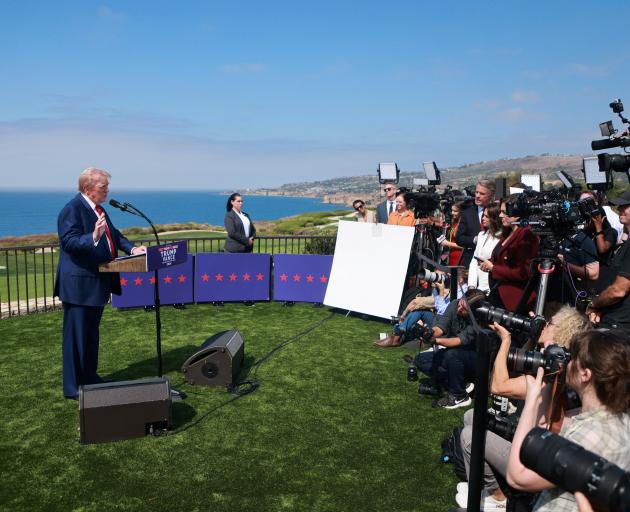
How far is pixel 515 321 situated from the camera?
3297mm

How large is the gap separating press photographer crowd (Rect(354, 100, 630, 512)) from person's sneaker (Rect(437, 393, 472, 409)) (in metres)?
0.01

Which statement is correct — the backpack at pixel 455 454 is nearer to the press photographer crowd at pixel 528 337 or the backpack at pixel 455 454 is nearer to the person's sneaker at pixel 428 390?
the press photographer crowd at pixel 528 337

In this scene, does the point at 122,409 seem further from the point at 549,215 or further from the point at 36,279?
the point at 36,279

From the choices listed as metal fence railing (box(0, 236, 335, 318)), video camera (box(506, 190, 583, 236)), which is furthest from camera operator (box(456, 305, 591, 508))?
metal fence railing (box(0, 236, 335, 318))

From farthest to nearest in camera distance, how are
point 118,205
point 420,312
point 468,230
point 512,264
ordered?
1. point 468,230
2. point 420,312
3. point 512,264
4. point 118,205

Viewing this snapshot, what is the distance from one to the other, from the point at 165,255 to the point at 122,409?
1628 millimetres

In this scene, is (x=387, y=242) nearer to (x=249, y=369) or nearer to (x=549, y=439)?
(x=249, y=369)

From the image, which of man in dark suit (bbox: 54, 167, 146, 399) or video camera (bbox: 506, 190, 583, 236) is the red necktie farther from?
video camera (bbox: 506, 190, 583, 236)

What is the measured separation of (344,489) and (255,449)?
3.26 feet

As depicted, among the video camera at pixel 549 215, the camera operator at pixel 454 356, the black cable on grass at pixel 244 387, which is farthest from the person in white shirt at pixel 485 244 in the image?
the black cable on grass at pixel 244 387

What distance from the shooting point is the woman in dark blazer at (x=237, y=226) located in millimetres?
10406

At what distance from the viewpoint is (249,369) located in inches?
274

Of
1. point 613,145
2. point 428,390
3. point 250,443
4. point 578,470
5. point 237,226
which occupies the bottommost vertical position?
point 250,443

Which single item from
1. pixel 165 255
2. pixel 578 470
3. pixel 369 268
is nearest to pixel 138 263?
pixel 165 255
